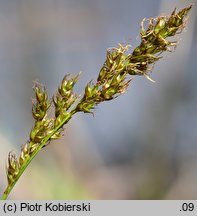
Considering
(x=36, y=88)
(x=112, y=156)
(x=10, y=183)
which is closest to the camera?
(x=10, y=183)

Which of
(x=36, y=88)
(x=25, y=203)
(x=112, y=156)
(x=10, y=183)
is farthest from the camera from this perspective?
(x=112, y=156)

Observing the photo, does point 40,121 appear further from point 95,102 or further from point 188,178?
point 188,178

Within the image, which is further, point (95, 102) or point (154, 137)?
point (154, 137)

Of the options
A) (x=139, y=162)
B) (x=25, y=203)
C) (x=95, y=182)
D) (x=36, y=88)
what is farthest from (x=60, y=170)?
(x=36, y=88)

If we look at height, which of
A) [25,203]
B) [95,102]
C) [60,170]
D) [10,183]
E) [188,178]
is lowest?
[188,178]

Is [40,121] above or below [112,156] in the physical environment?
above

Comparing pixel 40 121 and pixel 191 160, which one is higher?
pixel 40 121

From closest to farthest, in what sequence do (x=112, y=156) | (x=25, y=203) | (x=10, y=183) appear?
(x=10, y=183)
(x=25, y=203)
(x=112, y=156)

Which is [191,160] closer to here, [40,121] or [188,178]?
[188,178]

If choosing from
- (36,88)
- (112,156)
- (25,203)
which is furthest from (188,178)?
(36,88)
